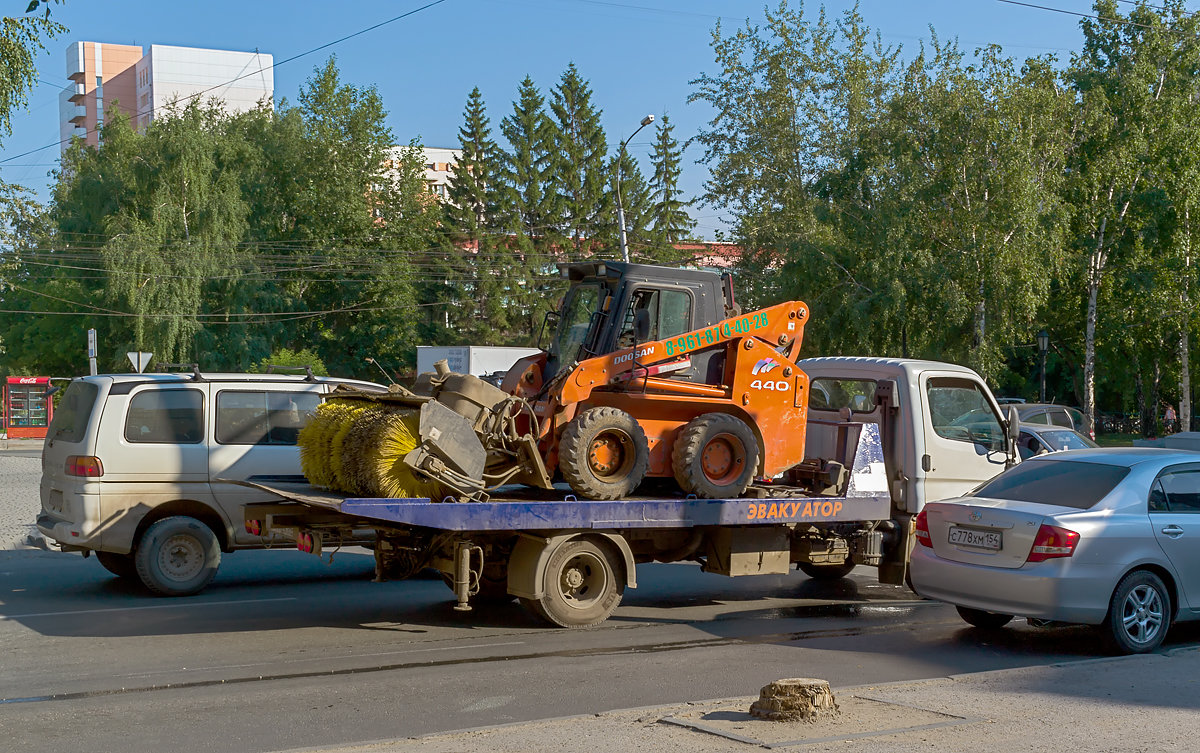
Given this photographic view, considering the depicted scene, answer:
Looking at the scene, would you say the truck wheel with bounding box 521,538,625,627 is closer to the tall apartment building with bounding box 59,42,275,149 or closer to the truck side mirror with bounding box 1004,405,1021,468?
the truck side mirror with bounding box 1004,405,1021,468

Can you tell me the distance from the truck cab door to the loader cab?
231 cm

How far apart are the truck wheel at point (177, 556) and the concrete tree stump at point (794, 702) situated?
6378mm

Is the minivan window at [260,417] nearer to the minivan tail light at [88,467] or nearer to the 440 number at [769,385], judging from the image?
the minivan tail light at [88,467]

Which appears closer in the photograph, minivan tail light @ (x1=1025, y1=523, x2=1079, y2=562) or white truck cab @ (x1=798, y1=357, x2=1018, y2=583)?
minivan tail light @ (x1=1025, y1=523, x2=1079, y2=562)

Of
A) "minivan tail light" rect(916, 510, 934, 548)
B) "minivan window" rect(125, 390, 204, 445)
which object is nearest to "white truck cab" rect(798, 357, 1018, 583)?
"minivan tail light" rect(916, 510, 934, 548)

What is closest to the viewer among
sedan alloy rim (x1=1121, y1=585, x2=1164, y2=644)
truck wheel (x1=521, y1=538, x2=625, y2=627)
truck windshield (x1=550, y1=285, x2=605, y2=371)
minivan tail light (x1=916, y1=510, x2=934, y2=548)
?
sedan alloy rim (x1=1121, y1=585, x2=1164, y2=644)

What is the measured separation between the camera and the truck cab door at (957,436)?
35.4 feet

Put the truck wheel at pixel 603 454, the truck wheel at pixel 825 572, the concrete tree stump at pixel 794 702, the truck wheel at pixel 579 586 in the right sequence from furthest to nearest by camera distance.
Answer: the truck wheel at pixel 825 572 → the truck wheel at pixel 579 586 → the truck wheel at pixel 603 454 → the concrete tree stump at pixel 794 702

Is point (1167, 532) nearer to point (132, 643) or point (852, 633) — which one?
point (852, 633)

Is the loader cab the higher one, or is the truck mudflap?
the loader cab

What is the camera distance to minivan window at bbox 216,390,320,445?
1102cm

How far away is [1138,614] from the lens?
8.36 meters

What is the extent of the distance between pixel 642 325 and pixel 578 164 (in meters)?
48.6

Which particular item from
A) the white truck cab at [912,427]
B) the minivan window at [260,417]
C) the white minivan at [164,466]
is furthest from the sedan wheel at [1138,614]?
the minivan window at [260,417]
